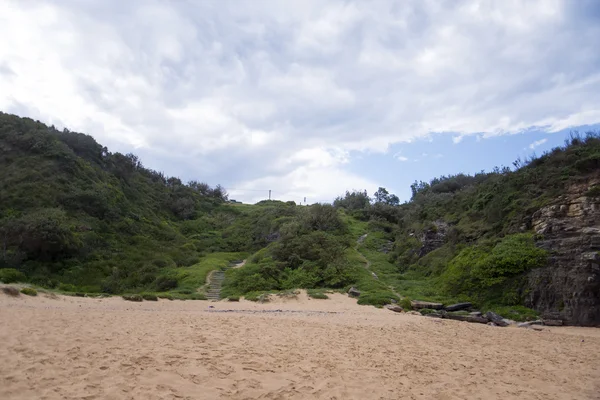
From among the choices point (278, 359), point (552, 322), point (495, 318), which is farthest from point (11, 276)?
point (552, 322)

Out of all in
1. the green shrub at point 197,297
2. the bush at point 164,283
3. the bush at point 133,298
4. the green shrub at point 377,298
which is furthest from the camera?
the bush at point 164,283

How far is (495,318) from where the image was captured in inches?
544

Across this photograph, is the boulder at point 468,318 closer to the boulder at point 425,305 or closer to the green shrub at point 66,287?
the boulder at point 425,305

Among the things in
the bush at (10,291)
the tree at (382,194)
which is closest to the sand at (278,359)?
the bush at (10,291)

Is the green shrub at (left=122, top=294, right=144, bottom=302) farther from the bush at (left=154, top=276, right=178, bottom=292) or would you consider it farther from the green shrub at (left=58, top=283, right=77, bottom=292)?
the bush at (left=154, top=276, right=178, bottom=292)

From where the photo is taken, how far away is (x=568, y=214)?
16.1 m

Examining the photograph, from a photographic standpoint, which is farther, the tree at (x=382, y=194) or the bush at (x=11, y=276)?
the tree at (x=382, y=194)

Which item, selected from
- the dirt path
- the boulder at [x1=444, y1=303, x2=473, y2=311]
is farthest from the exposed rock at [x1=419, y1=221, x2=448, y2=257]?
the dirt path

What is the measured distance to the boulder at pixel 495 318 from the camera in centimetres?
1349

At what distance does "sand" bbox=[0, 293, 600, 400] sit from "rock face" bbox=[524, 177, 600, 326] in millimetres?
1134

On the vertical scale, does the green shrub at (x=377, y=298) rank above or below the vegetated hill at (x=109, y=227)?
below

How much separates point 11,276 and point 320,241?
17950mm

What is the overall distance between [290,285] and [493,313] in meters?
10.5

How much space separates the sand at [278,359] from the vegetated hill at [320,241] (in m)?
3.55
